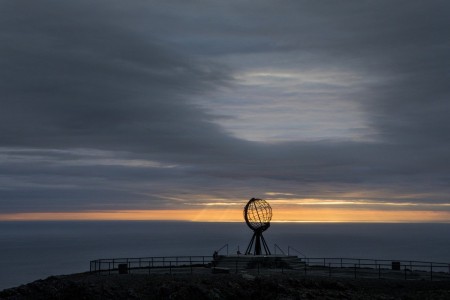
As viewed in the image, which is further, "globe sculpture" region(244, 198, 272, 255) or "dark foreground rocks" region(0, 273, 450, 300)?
"globe sculpture" region(244, 198, 272, 255)

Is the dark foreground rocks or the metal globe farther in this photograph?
the metal globe

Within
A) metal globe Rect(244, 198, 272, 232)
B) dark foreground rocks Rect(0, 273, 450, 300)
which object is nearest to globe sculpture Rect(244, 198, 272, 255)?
metal globe Rect(244, 198, 272, 232)

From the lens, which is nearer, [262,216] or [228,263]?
[228,263]

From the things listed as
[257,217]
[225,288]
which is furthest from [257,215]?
[225,288]

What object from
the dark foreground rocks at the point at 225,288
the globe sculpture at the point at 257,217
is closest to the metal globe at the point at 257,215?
the globe sculpture at the point at 257,217

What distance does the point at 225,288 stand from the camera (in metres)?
42.1

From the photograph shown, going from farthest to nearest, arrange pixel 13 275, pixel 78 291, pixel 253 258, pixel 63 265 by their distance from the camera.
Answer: pixel 63 265 → pixel 13 275 → pixel 253 258 → pixel 78 291

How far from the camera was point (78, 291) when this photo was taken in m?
40.8

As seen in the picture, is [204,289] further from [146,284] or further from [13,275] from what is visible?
[13,275]

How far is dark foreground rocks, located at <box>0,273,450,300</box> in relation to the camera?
40656mm

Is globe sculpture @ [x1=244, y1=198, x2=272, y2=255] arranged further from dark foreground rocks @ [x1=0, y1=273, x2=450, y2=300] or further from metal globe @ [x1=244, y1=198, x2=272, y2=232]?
dark foreground rocks @ [x1=0, y1=273, x2=450, y2=300]

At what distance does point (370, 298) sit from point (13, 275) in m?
106

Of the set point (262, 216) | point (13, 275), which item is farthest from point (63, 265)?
point (262, 216)

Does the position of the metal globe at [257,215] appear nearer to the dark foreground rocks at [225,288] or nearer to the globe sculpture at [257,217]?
the globe sculpture at [257,217]
